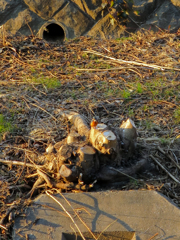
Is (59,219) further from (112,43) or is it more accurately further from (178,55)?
(112,43)

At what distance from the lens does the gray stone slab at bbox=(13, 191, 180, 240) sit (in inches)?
85.0

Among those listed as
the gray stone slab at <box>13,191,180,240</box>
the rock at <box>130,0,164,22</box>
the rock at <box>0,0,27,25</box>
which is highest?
the rock at <box>0,0,27,25</box>

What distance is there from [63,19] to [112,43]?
6.23 feet

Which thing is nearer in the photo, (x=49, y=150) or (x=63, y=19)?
(x=49, y=150)

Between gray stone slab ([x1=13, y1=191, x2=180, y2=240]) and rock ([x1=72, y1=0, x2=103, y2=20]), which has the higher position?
rock ([x1=72, y1=0, x2=103, y2=20])

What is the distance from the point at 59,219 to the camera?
2.25 m

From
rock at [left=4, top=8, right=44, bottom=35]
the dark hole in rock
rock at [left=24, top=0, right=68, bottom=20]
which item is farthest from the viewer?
the dark hole in rock

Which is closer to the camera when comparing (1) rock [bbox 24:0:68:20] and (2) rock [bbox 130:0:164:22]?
(2) rock [bbox 130:0:164:22]

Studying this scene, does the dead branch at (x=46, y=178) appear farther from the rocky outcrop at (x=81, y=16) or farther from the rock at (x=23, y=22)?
the rock at (x=23, y=22)

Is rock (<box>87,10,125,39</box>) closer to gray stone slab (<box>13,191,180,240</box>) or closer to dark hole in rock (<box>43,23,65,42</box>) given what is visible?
dark hole in rock (<box>43,23,65,42</box>)

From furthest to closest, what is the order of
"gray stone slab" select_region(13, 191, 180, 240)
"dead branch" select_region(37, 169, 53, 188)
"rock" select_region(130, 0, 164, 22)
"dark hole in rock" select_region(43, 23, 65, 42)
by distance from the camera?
"dark hole in rock" select_region(43, 23, 65, 42) < "rock" select_region(130, 0, 164, 22) < "dead branch" select_region(37, 169, 53, 188) < "gray stone slab" select_region(13, 191, 180, 240)

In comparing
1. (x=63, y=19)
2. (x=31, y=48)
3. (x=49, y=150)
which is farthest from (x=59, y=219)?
(x=63, y=19)

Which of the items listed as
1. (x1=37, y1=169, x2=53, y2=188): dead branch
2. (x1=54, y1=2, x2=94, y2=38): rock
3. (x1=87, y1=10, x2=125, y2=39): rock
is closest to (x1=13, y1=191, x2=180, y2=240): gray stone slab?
(x1=37, y1=169, x2=53, y2=188): dead branch

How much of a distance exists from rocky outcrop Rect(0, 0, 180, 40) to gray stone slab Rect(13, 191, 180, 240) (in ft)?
17.7
